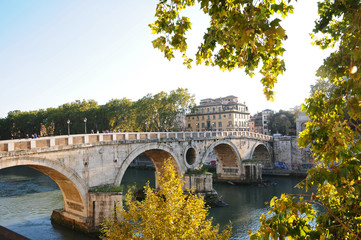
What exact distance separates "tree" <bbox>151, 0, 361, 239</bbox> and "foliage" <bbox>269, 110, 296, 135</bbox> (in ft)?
160

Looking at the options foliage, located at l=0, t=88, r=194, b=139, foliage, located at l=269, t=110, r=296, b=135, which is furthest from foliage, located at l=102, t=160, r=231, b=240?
foliage, located at l=269, t=110, r=296, b=135

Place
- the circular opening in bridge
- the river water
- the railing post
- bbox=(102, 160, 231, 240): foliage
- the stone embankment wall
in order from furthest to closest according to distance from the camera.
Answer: the stone embankment wall
the circular opening in bridge
the river water
the railing post
bbox=(102, 160, 231, 240): foliage

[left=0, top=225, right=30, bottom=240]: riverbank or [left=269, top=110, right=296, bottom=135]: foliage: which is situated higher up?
[left=269, top=110, right=296, bottom=135]: foliage

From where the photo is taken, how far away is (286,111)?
54.2m

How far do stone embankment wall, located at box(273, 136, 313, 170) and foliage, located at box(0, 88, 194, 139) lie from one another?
1335cm

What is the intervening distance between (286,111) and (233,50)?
5306 centimetres

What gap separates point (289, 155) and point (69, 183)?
101 feet

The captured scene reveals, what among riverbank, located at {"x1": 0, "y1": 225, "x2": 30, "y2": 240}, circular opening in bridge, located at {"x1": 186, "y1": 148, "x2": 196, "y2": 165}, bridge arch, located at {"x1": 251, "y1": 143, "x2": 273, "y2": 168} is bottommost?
riverbank, located at {"x1": 0, "y1": 225, "x2": 30, "y2": 240}

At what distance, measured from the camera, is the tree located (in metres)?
2.92

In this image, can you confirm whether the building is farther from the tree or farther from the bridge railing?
the tree

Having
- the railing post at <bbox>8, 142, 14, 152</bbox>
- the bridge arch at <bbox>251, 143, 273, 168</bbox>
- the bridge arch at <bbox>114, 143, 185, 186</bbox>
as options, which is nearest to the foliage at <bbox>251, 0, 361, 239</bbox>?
the railing post at <bbox>8, 142, 14, 152</bbox>

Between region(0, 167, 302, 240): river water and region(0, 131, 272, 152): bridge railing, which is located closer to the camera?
region(0, 131, 272, 152): bridge railing

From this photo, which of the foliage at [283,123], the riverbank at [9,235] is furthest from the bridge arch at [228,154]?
the riverbank at [9,235]


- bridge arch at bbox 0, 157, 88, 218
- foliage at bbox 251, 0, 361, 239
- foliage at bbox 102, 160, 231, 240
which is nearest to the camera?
foliage at bbox 251, 0, 361, 239
